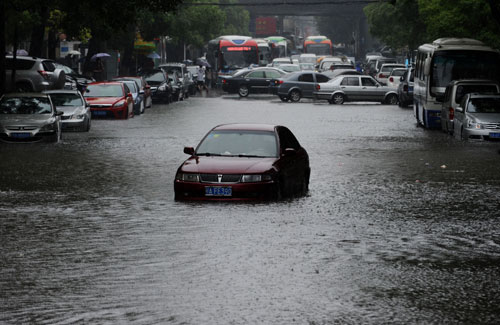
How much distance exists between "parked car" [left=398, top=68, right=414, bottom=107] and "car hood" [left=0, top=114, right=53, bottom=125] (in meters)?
A: 23.2

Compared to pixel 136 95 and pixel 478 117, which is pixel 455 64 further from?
pixel 136 95

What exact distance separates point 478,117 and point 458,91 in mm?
3104

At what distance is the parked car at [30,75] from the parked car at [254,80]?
2017 cm

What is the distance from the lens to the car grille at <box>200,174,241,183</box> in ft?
51.3

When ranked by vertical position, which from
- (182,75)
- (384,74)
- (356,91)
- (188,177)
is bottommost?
(356,91)

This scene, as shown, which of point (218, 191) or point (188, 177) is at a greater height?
point (188, 177)

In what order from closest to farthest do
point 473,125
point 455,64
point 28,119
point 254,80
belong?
point 28,119
point 473,125
point 455,64
point 254,80

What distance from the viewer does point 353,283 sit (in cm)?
973

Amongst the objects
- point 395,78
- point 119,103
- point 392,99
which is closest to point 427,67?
point 119,103

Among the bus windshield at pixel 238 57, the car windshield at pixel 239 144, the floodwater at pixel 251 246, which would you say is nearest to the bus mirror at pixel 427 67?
the floodwater at pixel 251 246

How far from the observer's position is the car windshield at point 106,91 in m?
39.6

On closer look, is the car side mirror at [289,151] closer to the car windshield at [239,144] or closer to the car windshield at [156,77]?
the car windshield at [239,144]

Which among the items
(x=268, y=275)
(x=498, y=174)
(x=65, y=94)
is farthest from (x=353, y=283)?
(x=65, y=94)

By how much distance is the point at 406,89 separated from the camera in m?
48.3
